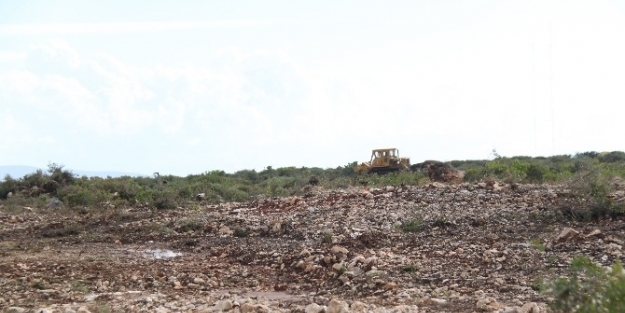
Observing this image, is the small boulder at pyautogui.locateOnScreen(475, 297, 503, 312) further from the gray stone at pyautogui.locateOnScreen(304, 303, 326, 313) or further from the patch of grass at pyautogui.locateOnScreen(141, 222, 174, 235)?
the patch of grass at pyautogui.locateOnScreen(141, 222, 174, 235)

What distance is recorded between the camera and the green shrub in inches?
146

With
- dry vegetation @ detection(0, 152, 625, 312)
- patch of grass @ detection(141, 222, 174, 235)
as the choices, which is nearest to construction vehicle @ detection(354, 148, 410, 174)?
dry vegetation @ detection(0, 152, 625, 312)

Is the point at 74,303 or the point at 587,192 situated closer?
the point at 74,303

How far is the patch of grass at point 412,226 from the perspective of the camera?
11.1m

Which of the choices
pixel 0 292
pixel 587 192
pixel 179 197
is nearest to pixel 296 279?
pixel 0 292

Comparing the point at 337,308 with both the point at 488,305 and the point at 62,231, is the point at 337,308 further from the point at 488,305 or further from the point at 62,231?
the point at 62,231

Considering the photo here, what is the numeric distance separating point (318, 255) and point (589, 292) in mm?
5363

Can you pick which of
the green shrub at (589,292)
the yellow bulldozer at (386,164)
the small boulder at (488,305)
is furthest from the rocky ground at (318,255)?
the yellow bulldozer at (386,164)

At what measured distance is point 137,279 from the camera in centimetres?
828

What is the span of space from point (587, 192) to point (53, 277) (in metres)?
8.84

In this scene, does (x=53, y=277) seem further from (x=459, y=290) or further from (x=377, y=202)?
(x=377, y=202)

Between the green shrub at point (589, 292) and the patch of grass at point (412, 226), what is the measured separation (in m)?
6.81

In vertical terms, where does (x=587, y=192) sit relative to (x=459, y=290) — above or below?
above

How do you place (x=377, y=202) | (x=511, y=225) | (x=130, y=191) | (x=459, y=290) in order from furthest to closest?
(x=130, y=191) < (x=377, y=202) < (x=511, y=225) < (x=459, y=290)
